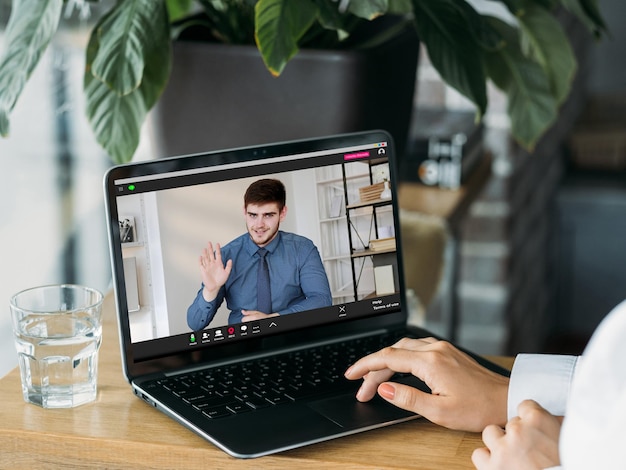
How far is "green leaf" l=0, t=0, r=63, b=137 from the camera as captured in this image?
3.42 ft

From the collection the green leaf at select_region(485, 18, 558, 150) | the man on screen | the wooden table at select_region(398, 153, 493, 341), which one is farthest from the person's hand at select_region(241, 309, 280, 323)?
the wooden table at select_region(398, 153, 493, 341)

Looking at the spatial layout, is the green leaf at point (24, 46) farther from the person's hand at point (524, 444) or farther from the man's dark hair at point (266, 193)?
the person's hand at point (524, 444)

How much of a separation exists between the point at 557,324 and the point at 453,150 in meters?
1.13

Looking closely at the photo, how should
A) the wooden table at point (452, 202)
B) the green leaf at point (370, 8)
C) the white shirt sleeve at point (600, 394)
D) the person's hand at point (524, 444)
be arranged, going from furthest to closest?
the wooden table at point (452, 202) → the green leaf at point (370, 8) → the person's hand at point (524, 444) → the white shirt sleeve at point (600, 394)

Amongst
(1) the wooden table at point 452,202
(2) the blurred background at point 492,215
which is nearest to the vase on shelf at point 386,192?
(1) the wooden table at point 452,202

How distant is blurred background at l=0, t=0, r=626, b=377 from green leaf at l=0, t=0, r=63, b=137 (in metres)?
0.50

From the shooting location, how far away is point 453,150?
1.78m

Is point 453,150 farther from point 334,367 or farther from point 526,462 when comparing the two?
point 526,462

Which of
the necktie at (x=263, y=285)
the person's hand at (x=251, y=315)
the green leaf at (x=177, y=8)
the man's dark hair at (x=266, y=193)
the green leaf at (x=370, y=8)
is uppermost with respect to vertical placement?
the green leaf at (x=177, y=8)

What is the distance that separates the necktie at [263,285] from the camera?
0.96 m

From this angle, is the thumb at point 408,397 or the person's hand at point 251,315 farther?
the person's hand at point 251,315

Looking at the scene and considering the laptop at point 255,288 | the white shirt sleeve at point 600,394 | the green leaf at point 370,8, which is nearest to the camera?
the white shirt sleeve at point 600,394

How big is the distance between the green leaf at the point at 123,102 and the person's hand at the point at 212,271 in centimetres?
23

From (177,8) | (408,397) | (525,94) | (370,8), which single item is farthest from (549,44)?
(408,397)
